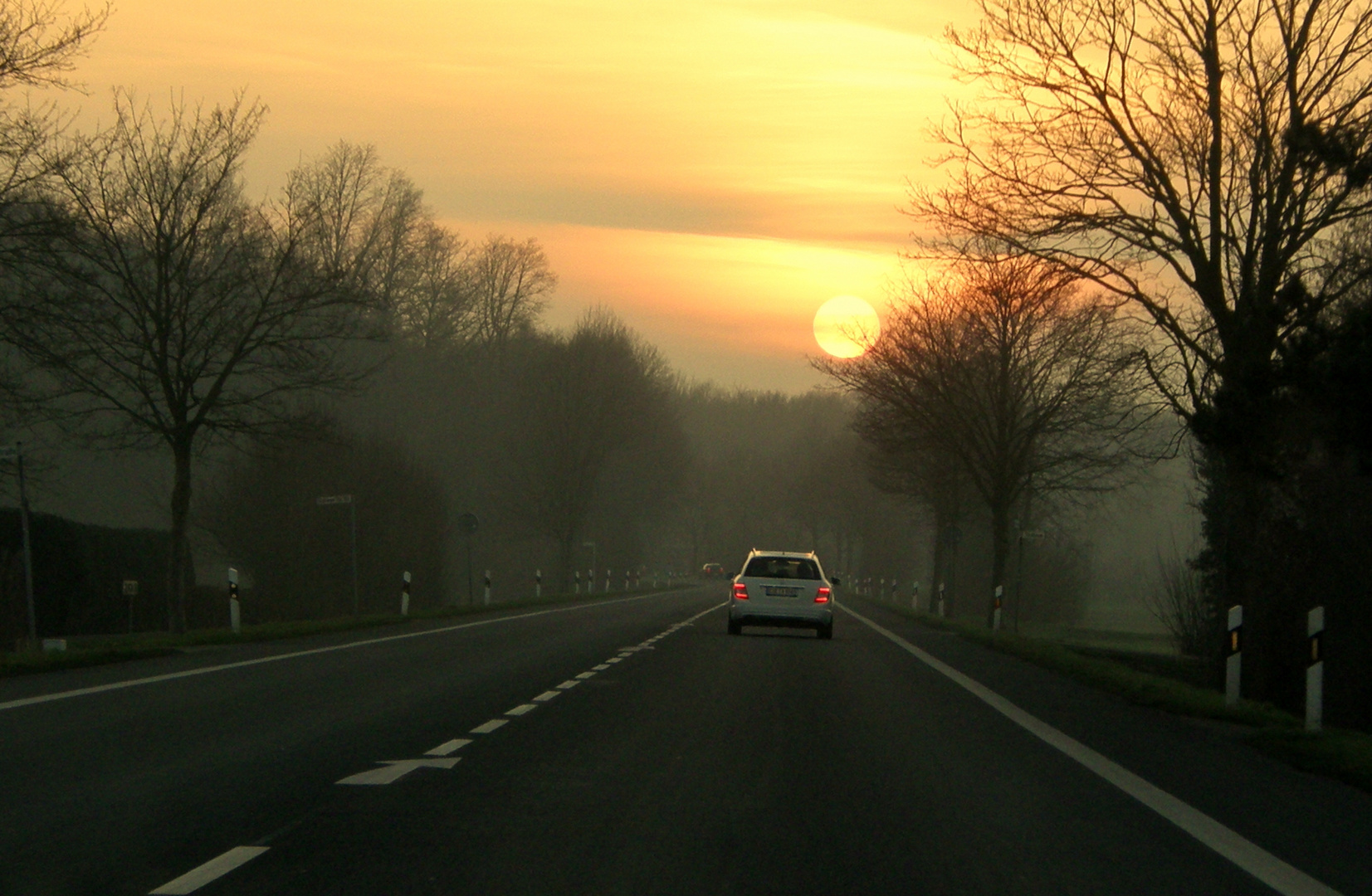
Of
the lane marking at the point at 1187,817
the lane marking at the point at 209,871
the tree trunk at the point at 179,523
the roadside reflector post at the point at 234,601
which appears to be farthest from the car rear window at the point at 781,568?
the lane marking at the point at 209,871

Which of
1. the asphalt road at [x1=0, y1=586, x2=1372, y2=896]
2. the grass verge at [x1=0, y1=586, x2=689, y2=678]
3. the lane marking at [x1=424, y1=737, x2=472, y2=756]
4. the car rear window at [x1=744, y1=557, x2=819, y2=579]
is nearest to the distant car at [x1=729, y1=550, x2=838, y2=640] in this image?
the car rear window at [x1=744, y1=557, x2=819, y2=579]

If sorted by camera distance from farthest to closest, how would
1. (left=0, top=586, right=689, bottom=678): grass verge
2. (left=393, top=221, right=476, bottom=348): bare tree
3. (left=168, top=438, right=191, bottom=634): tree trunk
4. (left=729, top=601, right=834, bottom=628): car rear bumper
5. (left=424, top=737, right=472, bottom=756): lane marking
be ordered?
(left=393, top=221, right=476, bottom=348): bare tree
(left=729, top=601, right=834, bottom=628): car rear bumper
(left=168, top=438, right=191, bottom=634): tree trunk
(left=0, top=586, right=689, bottom=678): grass verge
(left=424, top=737, right=472, bottom=756): lane marking

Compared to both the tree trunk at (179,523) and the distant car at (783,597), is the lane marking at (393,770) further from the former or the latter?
the tree trunk at (179,523)

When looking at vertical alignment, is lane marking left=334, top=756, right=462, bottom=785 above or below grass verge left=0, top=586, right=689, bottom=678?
above

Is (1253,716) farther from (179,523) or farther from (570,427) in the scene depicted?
(570,427)

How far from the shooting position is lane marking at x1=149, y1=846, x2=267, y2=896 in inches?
229

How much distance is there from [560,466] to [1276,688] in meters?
47.1

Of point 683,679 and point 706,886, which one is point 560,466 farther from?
point 706,886

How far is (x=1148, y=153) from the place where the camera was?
74.1 feet

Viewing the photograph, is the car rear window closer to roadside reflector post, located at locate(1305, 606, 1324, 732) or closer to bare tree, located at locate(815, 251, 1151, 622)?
bare tree, located at locate(815, 251, 1151, 622)

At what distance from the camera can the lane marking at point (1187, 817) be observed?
650 centimetres

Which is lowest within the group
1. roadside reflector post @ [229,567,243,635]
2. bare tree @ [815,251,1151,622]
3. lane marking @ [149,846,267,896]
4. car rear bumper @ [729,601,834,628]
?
car rear bumper @ [729,601,834,628]

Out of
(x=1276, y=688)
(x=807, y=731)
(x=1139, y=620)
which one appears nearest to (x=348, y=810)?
(x=807, y=731)

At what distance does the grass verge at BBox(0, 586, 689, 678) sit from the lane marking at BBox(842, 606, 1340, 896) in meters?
9.90
